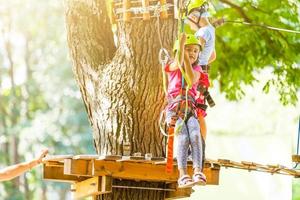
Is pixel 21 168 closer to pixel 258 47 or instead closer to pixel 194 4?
pixel 194 4

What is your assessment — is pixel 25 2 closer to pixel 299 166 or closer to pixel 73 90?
pixel 73 90

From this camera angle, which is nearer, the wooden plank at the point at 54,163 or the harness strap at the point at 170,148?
the harness strap at the point at 170,148

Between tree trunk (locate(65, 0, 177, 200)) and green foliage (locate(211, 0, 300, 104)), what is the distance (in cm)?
220

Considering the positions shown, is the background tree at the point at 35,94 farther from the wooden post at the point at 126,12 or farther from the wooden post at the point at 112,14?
the wooden post at the point at 126,12

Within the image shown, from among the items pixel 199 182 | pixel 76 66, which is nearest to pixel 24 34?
pixel 76 66

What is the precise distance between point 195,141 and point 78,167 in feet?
2.65

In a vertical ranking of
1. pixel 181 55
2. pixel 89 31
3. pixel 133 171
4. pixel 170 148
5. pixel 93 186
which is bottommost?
pixel 93 186

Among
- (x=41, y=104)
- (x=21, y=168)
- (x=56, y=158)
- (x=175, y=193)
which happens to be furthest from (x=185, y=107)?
(x=41, y=104)

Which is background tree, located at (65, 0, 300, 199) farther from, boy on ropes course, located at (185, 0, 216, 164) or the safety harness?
the safety harness

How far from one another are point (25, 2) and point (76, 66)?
368 inches

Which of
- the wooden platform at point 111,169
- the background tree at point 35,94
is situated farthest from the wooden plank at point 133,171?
the background tree at point 35,94

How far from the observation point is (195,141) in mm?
4496

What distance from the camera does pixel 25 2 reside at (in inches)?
583

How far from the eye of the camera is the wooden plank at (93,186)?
4998 millimetres
